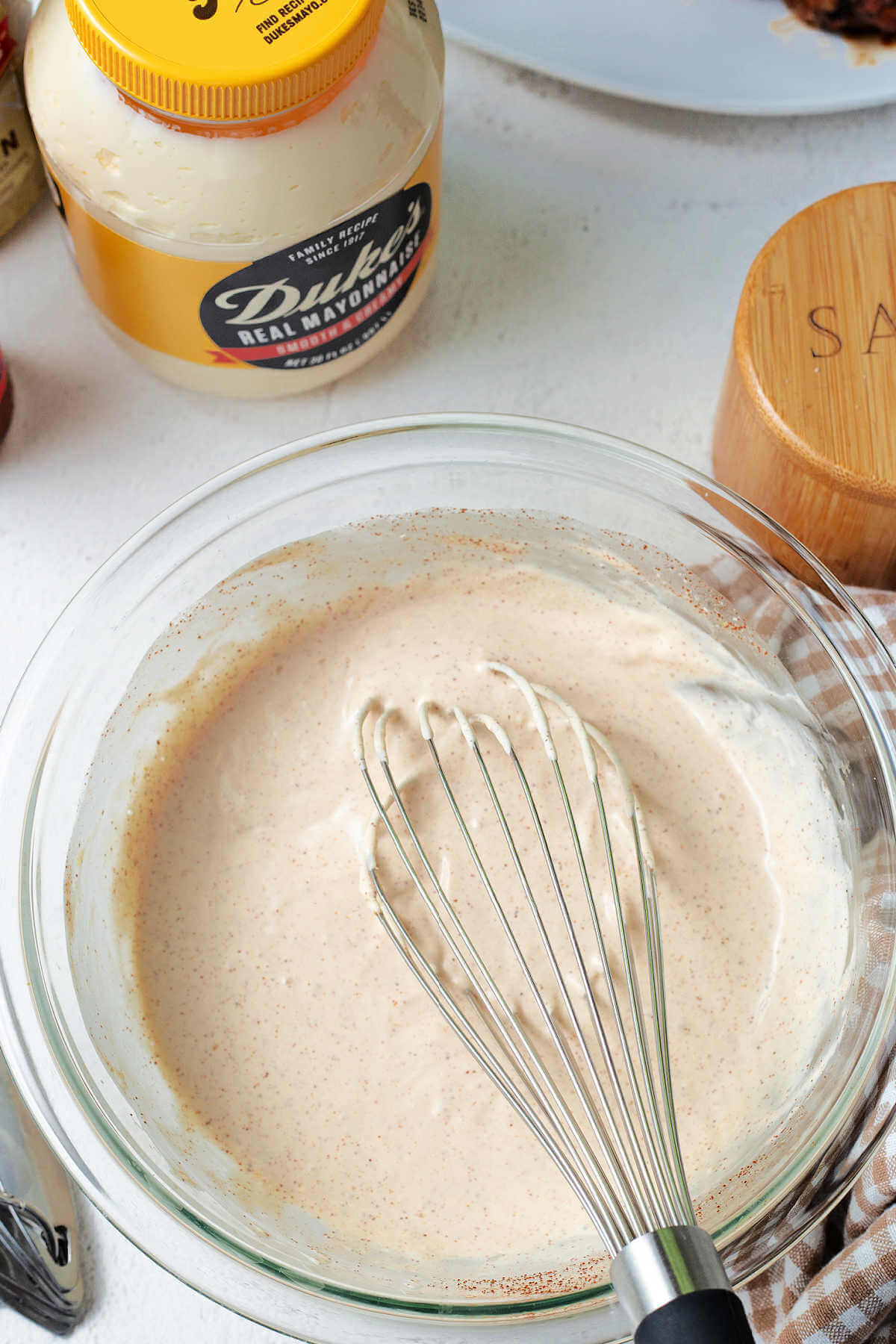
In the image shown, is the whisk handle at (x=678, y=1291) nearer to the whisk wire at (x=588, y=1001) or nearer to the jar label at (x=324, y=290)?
the whisk wire at (x=588, y=1001)

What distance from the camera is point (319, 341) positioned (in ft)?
2.77

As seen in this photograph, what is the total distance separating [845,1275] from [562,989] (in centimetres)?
25

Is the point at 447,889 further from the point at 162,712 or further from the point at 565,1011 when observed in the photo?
the point at 162,712

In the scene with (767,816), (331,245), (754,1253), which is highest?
(331,245)

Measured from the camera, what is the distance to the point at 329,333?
84 cm

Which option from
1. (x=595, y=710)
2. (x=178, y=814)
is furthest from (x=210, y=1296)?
(x=595, y=710)

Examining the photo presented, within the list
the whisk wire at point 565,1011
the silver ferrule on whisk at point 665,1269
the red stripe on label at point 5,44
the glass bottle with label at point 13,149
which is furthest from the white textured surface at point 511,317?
the silver ferrule on whisk at point 665,1269

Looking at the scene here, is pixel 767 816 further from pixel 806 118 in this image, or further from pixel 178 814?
pixel 806 118

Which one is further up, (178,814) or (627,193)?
(627,193)

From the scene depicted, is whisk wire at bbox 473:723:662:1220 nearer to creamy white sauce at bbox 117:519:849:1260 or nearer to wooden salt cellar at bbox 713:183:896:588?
creamy white sauce at bbox 117:519:849:1260

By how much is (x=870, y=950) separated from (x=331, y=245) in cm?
51

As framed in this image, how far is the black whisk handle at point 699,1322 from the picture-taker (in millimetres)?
537

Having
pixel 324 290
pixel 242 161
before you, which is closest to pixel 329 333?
pixel 324 290

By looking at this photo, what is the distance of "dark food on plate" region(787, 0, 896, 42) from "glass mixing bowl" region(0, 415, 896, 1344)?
0.39m
